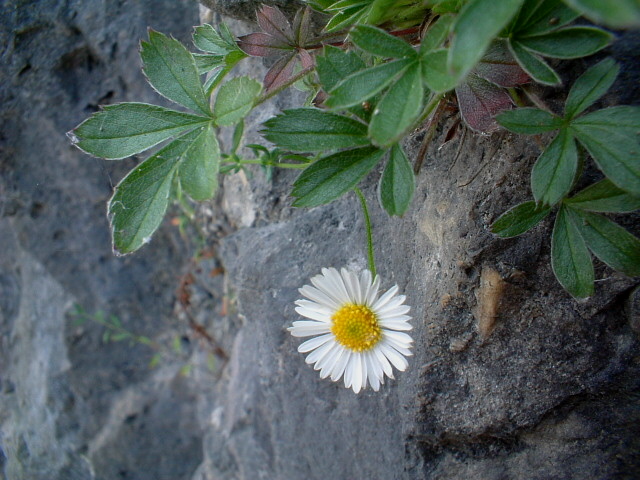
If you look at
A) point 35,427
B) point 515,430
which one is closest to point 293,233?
point 515,430

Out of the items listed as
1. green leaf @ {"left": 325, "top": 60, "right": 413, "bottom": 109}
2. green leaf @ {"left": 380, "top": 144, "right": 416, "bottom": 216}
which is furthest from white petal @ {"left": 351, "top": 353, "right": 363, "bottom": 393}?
green leaf @ {"left": 325, "top": 60, "right": 413, "bottom": 109}

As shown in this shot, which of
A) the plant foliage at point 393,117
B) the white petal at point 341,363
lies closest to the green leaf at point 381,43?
the plant foliage at point 393,117

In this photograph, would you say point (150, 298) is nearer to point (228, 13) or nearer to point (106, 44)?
point (106, 44)

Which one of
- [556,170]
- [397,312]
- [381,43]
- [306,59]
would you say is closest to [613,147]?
[556,170]

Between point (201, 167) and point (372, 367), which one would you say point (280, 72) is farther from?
point (372, 367)

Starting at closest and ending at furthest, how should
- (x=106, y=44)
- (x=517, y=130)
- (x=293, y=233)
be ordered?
(x=517, y=130) < (x=293, y=233) < (x=106, y=44)

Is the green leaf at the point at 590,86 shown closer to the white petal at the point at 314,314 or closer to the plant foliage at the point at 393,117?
the plant foliage at the point at 393,117

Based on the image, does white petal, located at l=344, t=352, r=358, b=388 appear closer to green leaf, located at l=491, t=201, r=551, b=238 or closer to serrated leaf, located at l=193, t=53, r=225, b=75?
green leaf, located at l=491, t=201, r=551, b=238
